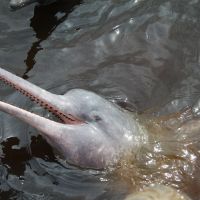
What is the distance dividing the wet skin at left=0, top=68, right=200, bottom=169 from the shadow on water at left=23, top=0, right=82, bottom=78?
1742 millimetres

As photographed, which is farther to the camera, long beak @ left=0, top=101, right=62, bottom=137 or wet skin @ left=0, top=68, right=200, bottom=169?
wet skin @ left=0, top=68, right=200, bottom=169

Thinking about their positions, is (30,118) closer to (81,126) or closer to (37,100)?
(37,100)

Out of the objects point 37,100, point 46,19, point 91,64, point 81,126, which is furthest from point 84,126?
point 46,19

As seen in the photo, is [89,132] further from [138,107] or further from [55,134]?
[138,107]

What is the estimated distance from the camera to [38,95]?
4.88 meters

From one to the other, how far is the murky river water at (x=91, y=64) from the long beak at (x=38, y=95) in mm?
466

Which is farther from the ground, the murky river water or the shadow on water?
the shadow on water

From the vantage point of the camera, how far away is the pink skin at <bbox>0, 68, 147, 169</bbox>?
190 inches

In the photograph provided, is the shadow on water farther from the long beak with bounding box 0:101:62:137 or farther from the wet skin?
the long beak with bounding box 0:101:62:137

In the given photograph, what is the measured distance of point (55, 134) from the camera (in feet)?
15.8

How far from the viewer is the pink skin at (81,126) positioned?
4828 mm

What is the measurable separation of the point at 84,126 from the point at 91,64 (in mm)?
1609

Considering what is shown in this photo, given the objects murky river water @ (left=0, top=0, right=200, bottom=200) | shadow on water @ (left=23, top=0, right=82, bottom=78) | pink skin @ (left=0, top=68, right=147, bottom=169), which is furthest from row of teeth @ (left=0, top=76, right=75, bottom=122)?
shadow on water @ (left=23, top=0, right=82, bottom=78)

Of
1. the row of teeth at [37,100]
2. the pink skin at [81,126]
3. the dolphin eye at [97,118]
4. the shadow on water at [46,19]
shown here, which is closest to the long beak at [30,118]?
the pink skin at [81,126]
